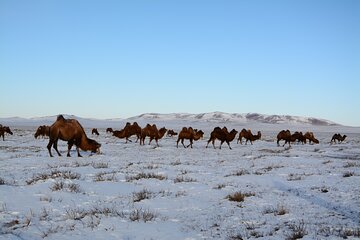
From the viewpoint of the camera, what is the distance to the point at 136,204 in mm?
7570

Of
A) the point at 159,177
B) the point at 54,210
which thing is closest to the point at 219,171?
the point at 159,177

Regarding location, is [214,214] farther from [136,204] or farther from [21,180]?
[21,180]

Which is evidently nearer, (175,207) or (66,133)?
(175,207)

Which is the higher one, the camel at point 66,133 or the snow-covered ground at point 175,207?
the camel at point 66,133

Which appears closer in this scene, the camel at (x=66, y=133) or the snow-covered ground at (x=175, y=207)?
the snow-covered ground at (x=175, y=207)

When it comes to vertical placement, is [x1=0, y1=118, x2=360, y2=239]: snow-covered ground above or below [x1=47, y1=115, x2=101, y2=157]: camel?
below

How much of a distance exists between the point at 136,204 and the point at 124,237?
203 centimetres

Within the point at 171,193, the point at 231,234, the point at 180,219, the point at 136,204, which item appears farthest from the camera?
the point at 171,193

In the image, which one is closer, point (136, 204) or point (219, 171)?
point (136, 204)

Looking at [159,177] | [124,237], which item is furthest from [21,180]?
[124,237]

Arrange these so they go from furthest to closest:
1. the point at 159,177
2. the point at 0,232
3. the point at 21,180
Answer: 1. the point at 159,177
2. the point at 21,180
3. the point at 0,232

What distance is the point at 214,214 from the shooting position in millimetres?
6883

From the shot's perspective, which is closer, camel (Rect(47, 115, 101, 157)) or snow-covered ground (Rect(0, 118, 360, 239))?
snow-covered ground (Rect(0, 118, 360, 239))

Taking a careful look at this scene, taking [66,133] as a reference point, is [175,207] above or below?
below
